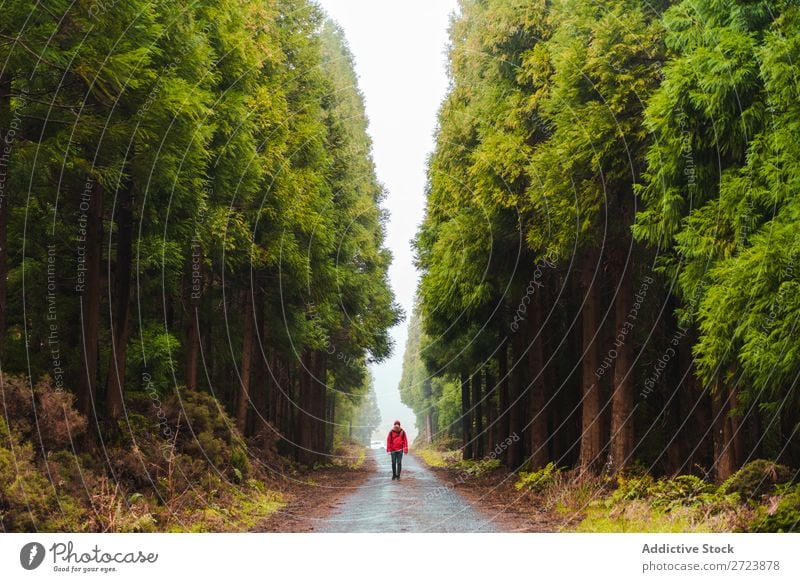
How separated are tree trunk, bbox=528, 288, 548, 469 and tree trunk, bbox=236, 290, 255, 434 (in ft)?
25.7

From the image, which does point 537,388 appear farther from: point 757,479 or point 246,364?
point 757,479

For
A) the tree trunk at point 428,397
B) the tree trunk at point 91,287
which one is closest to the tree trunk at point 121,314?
the tree trunk at point 91,287

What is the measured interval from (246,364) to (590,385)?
9.95 meters

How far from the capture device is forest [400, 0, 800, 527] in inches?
394

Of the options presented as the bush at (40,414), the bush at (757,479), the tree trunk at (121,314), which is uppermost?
the tree trunk at (121,314)

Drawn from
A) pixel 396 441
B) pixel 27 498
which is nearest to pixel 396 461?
pixel 396 441

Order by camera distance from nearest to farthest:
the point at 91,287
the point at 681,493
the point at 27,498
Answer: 1. the point at 27,498
2. the point at 681,493
3. the point at 91,287

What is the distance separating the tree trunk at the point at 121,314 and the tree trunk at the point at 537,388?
1067 cm

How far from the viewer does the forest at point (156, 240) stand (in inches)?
389

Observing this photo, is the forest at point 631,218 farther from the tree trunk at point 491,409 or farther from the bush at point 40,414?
the bush at point 40,414

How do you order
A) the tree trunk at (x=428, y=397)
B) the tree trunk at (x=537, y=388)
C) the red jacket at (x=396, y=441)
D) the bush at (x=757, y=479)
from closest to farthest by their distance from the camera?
the bush at (x=757, y=479), the tree trunk at (x=537, y=388), the red jacket at (x=396, y=441), the tree trunk at (x=428, y=397)

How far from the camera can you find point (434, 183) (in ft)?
67.4

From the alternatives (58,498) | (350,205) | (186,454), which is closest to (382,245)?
→ (350,205)

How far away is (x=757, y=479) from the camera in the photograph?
36.6ft
